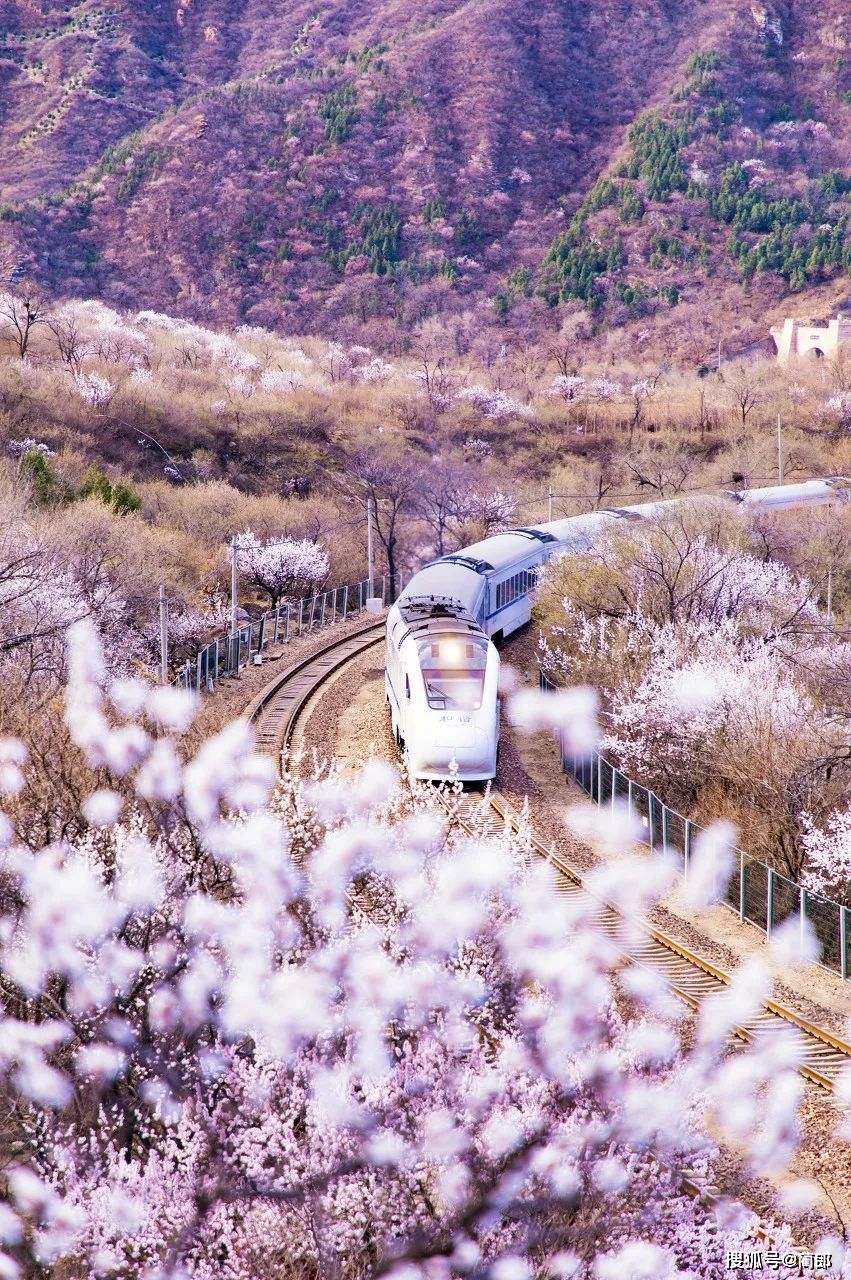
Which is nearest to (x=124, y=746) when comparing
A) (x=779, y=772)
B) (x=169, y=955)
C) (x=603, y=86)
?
(x=169, y=955)

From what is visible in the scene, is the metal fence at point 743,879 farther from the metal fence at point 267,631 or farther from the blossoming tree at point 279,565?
the blossoming tree at point 279,565

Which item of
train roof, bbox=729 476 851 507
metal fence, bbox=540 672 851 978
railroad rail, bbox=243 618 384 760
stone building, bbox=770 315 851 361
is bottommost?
stone building, bbox=770 315 851 361

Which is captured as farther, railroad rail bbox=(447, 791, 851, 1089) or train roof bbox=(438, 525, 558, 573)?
train roof bbox=(438, 525, 558, 573)

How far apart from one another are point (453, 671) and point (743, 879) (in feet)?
19.6

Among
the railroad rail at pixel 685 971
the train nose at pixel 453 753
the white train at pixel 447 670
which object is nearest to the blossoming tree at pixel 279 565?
the white train at pixel 447 670

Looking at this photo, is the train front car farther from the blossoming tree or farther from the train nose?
the blossoming tree

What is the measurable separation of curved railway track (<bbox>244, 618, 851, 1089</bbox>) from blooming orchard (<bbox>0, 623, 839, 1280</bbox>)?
1.23 feet

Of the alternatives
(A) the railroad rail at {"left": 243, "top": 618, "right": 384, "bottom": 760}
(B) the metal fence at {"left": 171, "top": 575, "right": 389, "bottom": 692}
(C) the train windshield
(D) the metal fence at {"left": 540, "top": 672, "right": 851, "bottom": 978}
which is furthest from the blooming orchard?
(B) the metal fence at {"left": 171, "top": 575, "right": 389, "bottom": 692}

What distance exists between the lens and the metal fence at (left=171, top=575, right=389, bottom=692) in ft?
106

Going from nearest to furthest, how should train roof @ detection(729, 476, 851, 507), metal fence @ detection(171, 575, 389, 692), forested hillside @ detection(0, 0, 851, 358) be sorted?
metal fence @ detection(171, 575, 389, 692)
train roof @ detection(729, 476, 851, 507)
forested hillside @ detection(0, 0, 851, 358)

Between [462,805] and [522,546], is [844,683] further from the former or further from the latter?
[522,546]

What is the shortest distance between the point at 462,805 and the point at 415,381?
82.8m

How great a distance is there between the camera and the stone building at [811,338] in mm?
110000

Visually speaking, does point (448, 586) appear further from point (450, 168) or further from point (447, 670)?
point (450, 168)
